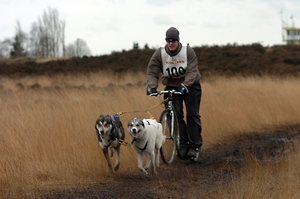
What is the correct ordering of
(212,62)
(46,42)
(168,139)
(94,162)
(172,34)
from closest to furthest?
(94,162)
(172,34)
(168,139)
(212,62)
(46,42)

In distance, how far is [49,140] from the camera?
342 inches

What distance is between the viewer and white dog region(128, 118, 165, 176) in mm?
6989

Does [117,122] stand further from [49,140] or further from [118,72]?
[118,72]

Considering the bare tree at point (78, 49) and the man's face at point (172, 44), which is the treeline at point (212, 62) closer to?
the man's face at point (172, 44)

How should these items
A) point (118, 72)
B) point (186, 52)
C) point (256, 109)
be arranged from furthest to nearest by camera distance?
point (118, 72) → point (256, 109) → point (186, 52)

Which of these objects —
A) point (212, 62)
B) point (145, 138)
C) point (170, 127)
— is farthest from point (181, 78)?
point (212, 62)

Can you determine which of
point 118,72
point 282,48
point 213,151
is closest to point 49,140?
point 213,151

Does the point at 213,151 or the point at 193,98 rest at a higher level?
the point at 193,98

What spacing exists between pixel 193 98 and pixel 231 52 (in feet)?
86.4

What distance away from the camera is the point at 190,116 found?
891 centimetres

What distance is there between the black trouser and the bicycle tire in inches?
8.8

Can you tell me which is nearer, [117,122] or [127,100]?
[117,122]

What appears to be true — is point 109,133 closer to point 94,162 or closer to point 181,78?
point 94,162

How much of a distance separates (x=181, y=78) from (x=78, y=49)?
7408 cm
